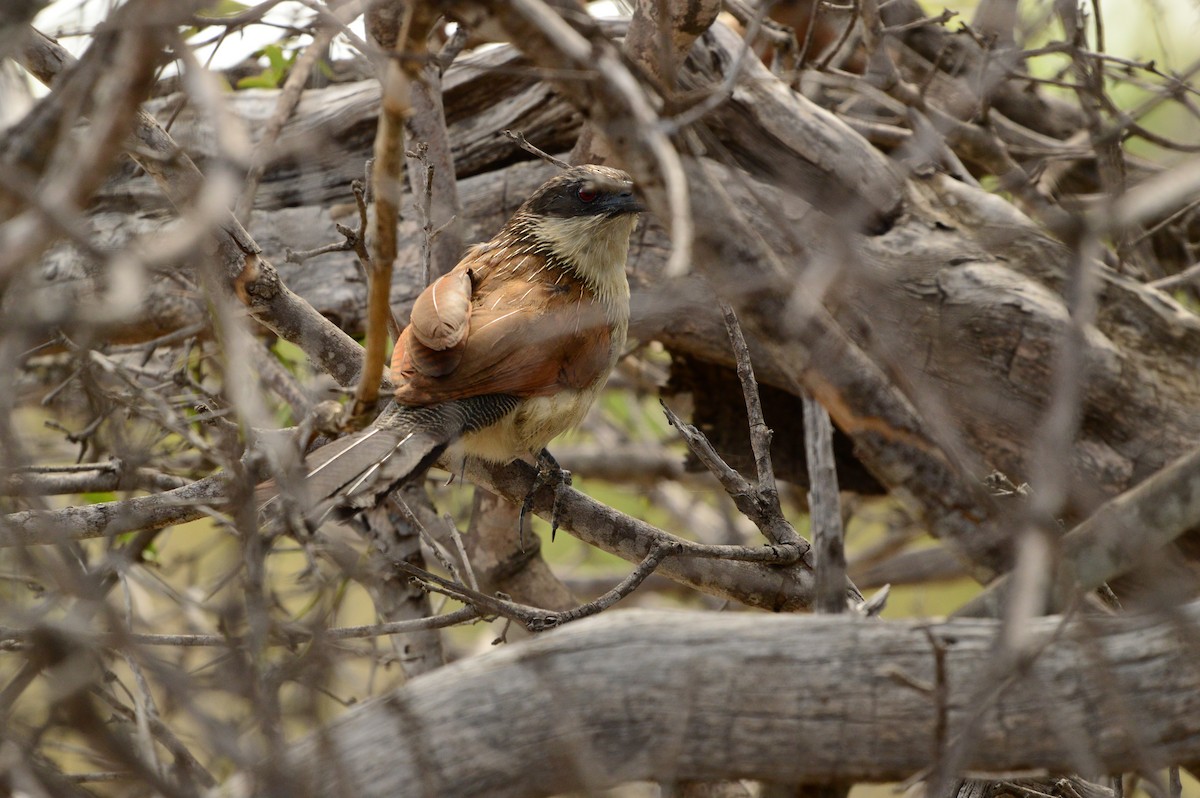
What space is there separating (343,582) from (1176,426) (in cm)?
332

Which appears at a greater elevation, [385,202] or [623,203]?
[385,202]

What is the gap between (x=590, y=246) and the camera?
3.82 m

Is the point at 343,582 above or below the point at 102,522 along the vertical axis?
above

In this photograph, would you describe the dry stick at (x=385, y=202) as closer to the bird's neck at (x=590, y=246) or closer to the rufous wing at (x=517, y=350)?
the rufous wing at (x=517, y=350)

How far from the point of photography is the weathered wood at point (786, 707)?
1583mm

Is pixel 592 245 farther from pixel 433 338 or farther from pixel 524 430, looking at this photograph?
pixel 433 338

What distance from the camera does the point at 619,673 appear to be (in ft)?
5.32

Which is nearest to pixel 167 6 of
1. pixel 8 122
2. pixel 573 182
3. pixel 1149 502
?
pixel 8 122

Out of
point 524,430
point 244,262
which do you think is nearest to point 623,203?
point 524,430

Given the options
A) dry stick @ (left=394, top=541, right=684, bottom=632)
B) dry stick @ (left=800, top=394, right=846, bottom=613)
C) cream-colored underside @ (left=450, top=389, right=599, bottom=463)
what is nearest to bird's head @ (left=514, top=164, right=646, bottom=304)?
cream-colored underside @ (left=450, top=389, right=599, bottom=463)

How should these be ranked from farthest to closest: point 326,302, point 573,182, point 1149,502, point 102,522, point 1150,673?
1. point 326,302
2. point 573,182
3. point 102,522
4. point 1149,502
5. point 1150,673

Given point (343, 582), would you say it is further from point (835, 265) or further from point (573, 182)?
point (573, 182)

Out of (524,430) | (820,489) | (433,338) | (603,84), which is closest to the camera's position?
(603,84)

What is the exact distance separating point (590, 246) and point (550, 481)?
1.07 m
